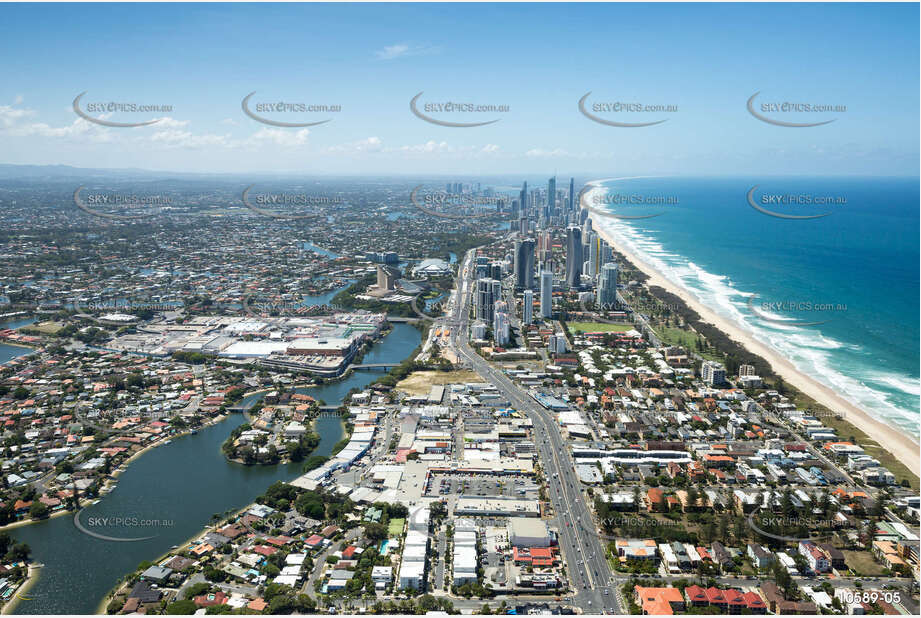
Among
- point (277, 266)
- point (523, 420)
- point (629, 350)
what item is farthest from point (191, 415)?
point (277, 266)

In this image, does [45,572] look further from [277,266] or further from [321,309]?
[277,266]

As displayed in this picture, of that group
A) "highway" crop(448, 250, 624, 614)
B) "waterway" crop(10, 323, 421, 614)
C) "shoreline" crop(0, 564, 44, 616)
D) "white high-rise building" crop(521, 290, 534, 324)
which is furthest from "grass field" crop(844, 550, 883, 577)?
"white high-rise building" crop(521, 290, 534, 324)

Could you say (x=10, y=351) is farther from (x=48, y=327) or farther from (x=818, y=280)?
(x=818, y=280)

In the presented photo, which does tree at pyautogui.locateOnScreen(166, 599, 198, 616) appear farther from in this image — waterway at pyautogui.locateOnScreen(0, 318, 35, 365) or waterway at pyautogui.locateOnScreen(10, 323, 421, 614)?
waterway at pyautogui.locateOnScreen(0, 318, 35, 365)

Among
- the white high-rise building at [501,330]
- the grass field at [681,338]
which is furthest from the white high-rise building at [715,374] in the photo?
the white high-rise building at [501,330]

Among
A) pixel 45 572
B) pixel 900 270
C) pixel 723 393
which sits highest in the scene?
pixel 900 270

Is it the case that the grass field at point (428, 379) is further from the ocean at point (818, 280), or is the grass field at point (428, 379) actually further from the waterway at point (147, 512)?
the ocean at point (818, 280)
